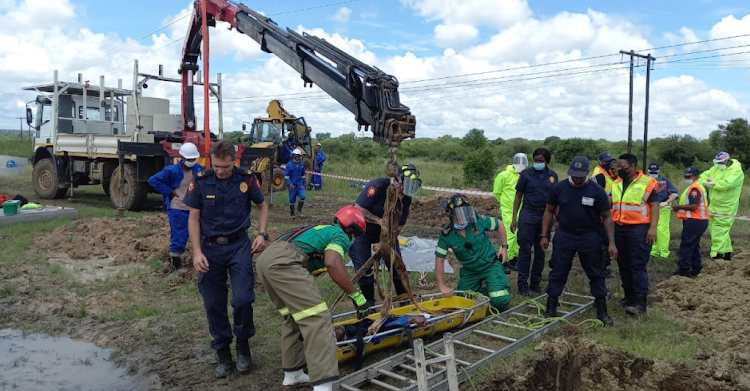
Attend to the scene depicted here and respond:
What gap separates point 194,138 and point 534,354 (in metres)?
8.87

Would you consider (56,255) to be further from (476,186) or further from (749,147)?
(749,147)

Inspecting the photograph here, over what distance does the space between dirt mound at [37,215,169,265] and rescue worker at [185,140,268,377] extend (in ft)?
13.3

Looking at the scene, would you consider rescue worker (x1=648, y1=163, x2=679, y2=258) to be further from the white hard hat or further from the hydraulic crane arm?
the white hard hat

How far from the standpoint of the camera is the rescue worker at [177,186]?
22.6ft

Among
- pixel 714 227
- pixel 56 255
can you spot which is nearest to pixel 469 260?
pixel 714 227

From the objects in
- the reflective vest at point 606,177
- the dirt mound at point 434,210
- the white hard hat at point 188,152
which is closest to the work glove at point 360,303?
the white hard hat at point 188,152

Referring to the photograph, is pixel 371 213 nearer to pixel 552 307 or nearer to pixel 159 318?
pixel 552 307

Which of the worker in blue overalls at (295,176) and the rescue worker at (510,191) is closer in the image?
the rescue worker at (510,191)

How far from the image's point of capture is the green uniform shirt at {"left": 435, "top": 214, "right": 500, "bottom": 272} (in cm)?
589

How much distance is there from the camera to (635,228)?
6176 mm

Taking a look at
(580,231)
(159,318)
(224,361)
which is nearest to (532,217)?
(580,231)

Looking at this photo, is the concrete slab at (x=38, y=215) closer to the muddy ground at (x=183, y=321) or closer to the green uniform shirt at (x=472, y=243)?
the muddy ground at (x=183, y=321)

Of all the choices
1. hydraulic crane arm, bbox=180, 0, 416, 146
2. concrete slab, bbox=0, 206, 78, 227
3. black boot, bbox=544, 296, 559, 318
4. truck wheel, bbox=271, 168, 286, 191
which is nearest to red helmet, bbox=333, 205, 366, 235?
hydraulic crane arm, bbox=180, 0, 416, 146

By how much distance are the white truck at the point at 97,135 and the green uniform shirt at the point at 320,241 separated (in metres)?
8.50
